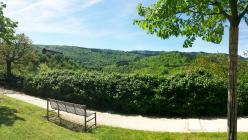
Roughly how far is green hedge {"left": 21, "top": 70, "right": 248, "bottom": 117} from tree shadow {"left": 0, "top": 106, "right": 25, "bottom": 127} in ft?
12.0

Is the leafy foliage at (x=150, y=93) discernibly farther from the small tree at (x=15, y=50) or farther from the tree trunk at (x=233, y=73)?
the small tree at (x=15, y=50)

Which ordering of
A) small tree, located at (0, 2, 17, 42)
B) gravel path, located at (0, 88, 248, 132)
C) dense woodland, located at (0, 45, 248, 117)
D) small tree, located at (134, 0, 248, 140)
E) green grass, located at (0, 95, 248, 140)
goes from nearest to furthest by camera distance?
small tree, located at (134, 0, 248, 140) < green grass, located at (0, 95, 248, 140) < gravel path, located at (0, 88, 248, 132) < dense woodland, located at (0, 45, 248, 117) < small tree, located at (0, 2, 17, 42)

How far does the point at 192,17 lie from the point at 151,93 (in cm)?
865

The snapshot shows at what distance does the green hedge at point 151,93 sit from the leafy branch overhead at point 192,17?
7.18 m

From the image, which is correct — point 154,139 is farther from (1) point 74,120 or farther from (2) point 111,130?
(1) point 74,120

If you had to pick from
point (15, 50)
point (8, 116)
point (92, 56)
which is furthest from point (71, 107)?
point (92, 56)

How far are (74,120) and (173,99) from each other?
13.7 feet

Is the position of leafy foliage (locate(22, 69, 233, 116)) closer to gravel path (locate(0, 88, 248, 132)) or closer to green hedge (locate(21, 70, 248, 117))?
green hedge (locate(21, 70, 248, 117))

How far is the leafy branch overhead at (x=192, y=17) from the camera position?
762 centimetres

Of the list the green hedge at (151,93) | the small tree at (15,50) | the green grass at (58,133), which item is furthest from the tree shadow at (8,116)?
the small tree at (15,50)

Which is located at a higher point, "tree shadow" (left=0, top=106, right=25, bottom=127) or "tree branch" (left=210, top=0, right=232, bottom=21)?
"tree branch" (left=210, top=0, right=232, bottom=21)

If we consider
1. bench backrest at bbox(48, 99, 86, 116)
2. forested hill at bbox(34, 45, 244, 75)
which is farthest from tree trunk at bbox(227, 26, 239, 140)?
forested hill at bbox(34, 45, 244, 75)

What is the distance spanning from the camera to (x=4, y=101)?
61.2 feet

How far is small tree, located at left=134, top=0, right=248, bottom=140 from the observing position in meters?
7.61
